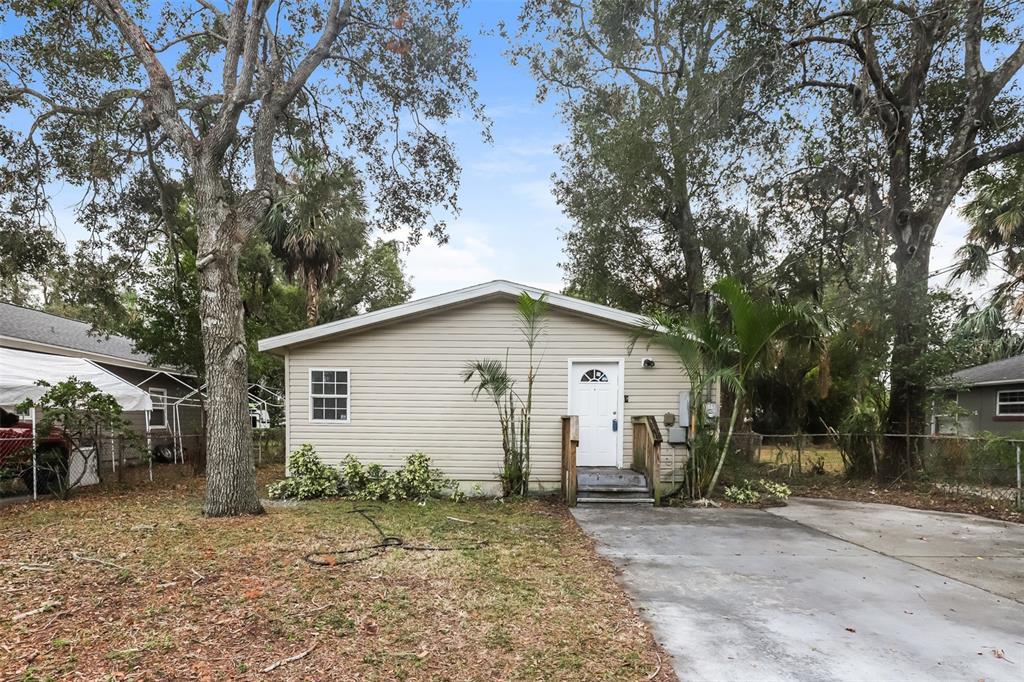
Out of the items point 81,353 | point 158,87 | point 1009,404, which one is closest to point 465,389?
point 158,87

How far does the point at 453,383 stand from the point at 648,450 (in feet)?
10.7

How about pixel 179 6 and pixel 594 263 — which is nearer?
pixel 179 6

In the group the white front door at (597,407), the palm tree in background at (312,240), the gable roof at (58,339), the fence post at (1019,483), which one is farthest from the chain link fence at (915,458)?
the gable roof at (58,339)


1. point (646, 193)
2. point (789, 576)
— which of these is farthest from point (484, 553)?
point (646, 193)

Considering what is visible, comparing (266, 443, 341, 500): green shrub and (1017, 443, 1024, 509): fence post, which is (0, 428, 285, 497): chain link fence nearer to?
(266, 443, 341, 500): green shrub

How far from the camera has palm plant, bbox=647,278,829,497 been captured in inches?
334

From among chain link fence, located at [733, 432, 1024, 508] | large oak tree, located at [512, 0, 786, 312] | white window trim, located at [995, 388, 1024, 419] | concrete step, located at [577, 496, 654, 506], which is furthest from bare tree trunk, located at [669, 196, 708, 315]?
white window trim, located at [995, 388, 1024, 419]

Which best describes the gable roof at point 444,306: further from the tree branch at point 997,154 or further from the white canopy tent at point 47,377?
the tree branch at point 997,154

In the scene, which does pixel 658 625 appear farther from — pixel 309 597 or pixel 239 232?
pixel 239 232

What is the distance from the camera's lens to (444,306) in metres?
9.53

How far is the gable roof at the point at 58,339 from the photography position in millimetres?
12438

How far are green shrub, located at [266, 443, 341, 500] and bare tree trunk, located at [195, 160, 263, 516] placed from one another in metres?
1.66

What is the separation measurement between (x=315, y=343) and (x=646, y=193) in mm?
8972

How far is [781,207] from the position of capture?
12898 mm
